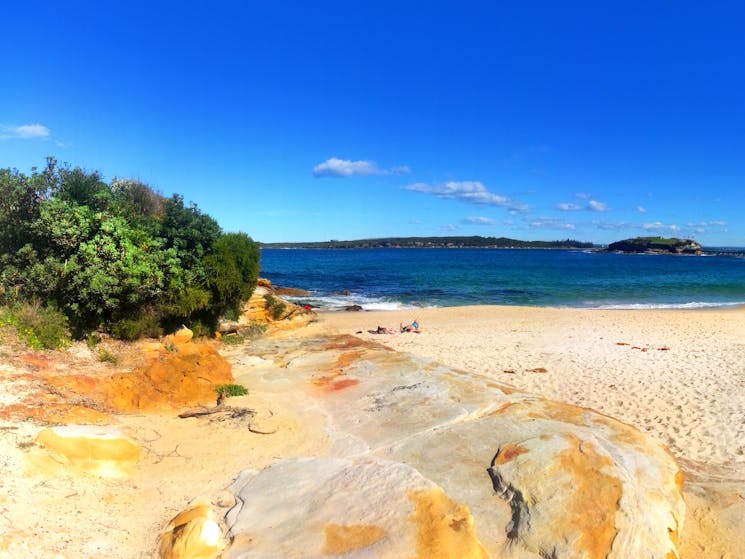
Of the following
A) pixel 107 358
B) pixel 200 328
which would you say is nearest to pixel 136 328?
pixel 107 358

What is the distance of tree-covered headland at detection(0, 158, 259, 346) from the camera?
35.6 ft

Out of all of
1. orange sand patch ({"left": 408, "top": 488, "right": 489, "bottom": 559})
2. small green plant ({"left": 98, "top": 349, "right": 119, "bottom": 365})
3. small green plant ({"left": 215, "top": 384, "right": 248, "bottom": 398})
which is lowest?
small green plant ({"left": 215, "top": 384, "right": 248, "bottom": 398})

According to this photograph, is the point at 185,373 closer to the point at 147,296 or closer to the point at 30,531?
the point at 147,296

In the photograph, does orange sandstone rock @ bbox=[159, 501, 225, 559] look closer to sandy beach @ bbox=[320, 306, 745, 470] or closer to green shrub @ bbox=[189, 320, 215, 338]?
sandy beach @ bbox=[320, 306, 745, 470]

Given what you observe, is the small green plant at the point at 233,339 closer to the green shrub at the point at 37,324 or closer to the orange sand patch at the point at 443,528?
the green shrub at the point at 37,324

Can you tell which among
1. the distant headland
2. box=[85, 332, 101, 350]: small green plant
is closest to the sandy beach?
box=[85, 332, 101, 350]: small green plant

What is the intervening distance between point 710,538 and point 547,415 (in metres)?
2.67

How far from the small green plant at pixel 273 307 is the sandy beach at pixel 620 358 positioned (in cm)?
399

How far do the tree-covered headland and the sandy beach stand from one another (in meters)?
8.16

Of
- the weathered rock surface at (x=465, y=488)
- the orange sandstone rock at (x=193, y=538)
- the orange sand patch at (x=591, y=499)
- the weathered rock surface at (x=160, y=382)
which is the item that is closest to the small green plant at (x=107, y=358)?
the weathered rock surface at (x=160, y=382)

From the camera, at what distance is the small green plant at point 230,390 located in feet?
32.2

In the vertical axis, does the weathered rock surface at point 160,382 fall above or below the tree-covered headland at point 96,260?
below

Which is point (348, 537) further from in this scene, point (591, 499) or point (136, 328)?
point (136, 328)

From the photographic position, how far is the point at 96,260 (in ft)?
36.2
